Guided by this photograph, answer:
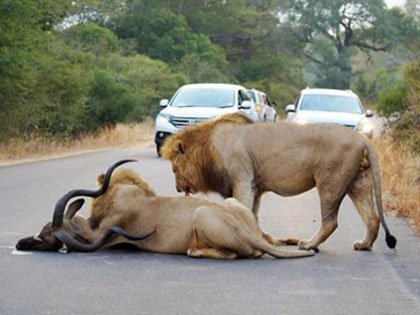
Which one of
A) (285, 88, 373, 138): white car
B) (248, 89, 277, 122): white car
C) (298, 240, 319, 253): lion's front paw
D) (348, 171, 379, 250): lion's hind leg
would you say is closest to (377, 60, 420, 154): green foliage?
(285, 88, 373, 138): white car

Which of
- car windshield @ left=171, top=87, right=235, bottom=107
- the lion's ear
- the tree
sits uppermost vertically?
the lion's ear

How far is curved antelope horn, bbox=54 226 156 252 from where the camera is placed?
9.88m

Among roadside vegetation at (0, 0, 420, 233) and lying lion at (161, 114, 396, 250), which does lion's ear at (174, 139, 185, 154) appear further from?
roadside vegetation at (0, 0, 420, 233)

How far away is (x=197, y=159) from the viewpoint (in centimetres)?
1106

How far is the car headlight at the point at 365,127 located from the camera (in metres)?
25.0

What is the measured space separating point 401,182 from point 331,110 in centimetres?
1087

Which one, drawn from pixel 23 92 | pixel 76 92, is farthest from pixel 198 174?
pixel 76 92

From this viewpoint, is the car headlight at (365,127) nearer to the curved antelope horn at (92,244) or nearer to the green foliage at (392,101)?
the green foliage at (392,101)

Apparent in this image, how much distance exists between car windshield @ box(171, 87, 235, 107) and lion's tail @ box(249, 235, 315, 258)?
16.4 metres

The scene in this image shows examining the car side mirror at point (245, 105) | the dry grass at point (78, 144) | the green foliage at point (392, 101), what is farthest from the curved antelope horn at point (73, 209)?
the car side mirror at point (245, 105)

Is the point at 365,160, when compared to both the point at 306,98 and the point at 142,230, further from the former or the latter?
the point at 306,98

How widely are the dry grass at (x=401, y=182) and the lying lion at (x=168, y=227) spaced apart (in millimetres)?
3029

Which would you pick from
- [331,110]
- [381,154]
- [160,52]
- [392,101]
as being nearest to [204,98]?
[331,110]

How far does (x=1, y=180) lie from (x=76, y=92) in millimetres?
12672
